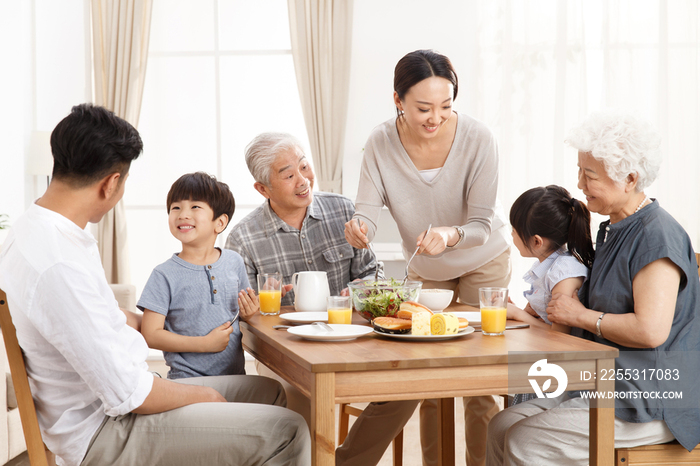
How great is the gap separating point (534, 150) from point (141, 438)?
373 centimetres

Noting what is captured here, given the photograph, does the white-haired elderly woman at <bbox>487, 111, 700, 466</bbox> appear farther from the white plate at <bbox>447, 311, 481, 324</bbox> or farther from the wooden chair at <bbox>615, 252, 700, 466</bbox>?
the white plate at <bbox>447, 311, 481, 324</bbox>

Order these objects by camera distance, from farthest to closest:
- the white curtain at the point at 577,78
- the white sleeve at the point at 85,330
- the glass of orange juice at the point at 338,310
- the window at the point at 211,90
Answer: the window at the point at 211,90
the white curtain at the point at 577,78
the glass of orange juice at the point at 338,310
the white sleeve at the point at 85,330

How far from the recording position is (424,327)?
4.62 feet

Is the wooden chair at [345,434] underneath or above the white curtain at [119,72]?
underneath

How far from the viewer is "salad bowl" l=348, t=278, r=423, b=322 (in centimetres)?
161

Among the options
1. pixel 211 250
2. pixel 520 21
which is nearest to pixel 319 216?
pixel 211 250

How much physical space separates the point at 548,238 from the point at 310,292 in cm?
73

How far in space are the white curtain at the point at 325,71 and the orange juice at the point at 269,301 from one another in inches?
105

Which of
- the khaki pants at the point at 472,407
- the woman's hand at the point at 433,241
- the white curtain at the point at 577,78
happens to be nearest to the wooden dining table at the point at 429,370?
the woman's hand at the point at 433,241

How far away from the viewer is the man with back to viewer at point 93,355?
1.16 meters

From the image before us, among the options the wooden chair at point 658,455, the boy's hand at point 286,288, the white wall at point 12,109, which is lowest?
the wooden chair at point 658,455

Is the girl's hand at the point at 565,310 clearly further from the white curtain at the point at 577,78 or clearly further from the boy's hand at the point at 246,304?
the white curtain at the point at 577,78

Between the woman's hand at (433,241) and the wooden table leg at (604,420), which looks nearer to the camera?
the wooden table leg at (604,420)

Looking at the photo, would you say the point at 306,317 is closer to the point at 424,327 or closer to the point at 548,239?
the point at 424,327
